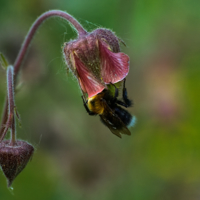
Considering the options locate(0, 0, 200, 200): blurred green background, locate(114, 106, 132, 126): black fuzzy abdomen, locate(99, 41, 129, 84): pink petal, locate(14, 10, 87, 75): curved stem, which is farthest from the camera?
locate(0, 0, 200, 200): blurred green background

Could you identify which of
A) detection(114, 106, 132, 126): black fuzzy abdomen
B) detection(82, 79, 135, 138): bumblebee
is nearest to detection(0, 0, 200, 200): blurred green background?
detection(114, 106, 132, 126): black fuzzy abdomen

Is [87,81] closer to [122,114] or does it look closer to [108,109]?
[108,109]

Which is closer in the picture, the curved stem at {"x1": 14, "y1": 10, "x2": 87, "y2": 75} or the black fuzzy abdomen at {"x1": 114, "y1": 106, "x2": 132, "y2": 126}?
the curved stem at {"x1": 14, "y1": 10, "x2": 87, "y2": 75}

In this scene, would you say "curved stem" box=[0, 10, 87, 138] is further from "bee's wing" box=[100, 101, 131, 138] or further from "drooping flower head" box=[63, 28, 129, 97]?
"bee's wing" box=[100, 101, 131, 138]

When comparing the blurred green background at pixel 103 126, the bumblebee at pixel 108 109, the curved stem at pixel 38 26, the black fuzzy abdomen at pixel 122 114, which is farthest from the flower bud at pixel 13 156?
the blurred green background at pixel 103 126

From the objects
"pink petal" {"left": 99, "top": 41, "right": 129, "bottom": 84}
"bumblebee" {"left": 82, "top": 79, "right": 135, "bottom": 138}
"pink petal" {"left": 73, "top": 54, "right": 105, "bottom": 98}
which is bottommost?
"bumblebee" {"left": 82, "top": 79, "right": 135, "bottom": 138}

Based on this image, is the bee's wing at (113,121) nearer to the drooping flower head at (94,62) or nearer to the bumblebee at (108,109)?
the bumblebee at (108,109)
